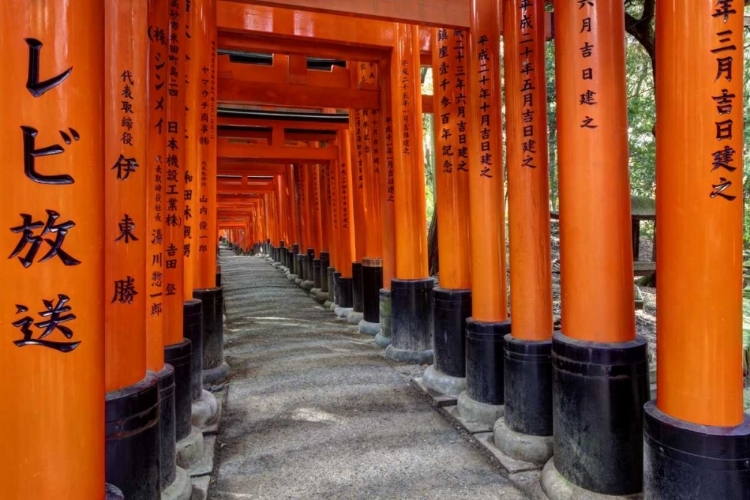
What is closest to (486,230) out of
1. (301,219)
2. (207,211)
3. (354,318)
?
(207,211)

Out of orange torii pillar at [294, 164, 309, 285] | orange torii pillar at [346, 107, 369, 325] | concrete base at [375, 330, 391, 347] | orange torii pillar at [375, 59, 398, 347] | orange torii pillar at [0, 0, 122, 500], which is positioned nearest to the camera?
orange torii pillar at [0, 0, 122, 500]

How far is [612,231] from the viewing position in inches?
97.0

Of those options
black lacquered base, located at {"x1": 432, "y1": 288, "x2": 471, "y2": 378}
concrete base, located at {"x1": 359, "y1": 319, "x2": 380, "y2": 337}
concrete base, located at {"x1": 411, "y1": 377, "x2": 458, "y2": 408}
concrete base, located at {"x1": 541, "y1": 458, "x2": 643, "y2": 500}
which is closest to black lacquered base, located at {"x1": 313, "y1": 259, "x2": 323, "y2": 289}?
concrete base, located at {"x1": 359, "y1": 319, "x2": 380, "y2": 337}

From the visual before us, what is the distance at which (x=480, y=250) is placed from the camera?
12.1 feet

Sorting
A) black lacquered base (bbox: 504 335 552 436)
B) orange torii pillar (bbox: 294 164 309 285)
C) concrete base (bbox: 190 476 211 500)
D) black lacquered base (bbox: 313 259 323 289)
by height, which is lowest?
concrete base (bbox: 190 476 211 500)

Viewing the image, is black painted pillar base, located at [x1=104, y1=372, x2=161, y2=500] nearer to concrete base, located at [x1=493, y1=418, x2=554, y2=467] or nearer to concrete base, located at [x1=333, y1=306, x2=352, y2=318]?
concrete base, located at [x1=493, y1=418, x2=554, y2=467]

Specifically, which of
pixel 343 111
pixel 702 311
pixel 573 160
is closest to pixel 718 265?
pixel 702 311

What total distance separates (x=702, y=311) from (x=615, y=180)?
0.81 meters

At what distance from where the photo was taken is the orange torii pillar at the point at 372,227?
6.84 metres

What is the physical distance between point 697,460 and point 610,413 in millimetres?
538

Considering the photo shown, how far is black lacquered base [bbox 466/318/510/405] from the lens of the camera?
11.7 feet

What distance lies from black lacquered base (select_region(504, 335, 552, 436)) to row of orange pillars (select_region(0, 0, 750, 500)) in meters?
0.01

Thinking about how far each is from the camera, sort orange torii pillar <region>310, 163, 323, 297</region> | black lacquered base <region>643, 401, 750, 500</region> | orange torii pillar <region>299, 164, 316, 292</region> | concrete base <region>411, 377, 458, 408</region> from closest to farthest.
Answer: black lacquered base <region>643, 401, 750, 500</region> < concrete base <region>411, 377, 458, 408</region> < orange torii pillar <region>310, 163, 323, 297</region> < orange torii pillar <region>299, 164, 316, 292</region>

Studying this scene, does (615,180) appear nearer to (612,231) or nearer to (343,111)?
(612,231)
